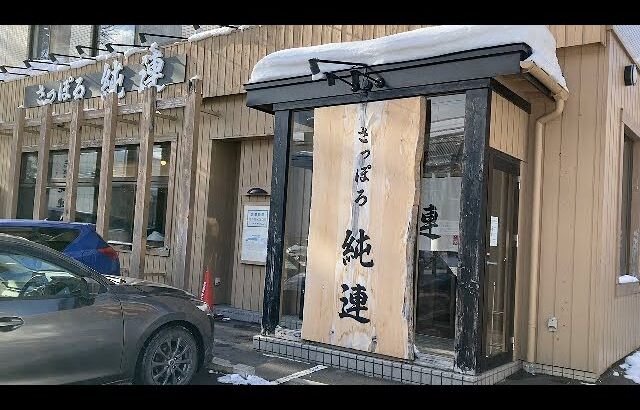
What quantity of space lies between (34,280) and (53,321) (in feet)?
1.30

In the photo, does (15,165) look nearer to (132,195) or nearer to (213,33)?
(132,195)

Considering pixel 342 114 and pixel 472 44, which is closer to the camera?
pixel 472 44

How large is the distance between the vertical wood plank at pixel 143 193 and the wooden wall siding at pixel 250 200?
1561 millimetres

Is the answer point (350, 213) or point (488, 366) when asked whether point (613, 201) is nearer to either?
point (488, 366)

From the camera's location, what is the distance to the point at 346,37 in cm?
887

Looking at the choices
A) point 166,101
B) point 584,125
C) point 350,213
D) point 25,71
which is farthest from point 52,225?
point 25,71

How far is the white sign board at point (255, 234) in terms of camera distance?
9.68 m

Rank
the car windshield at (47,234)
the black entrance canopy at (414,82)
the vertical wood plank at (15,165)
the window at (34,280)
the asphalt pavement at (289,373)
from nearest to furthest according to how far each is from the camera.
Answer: the window at (34,280), the black entrance canopy at (414,82), the asphalt pavement at (289,373), the car windshield at (47,234), the vertical wood plank at (15,165)

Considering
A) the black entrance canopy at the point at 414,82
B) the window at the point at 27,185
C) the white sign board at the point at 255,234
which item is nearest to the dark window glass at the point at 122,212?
the white sign board at the point at 255,234

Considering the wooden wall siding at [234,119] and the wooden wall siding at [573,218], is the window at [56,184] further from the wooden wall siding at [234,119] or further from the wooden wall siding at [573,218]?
the wooden wall siding at [573,218]

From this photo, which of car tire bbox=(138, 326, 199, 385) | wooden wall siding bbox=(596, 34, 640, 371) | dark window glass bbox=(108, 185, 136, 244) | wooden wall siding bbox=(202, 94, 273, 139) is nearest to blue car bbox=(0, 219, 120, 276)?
car tire bbox=(138, 326, 199, 385)

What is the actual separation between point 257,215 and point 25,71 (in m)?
8.27

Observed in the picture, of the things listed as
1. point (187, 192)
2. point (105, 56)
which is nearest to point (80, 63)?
point (105, 56)
